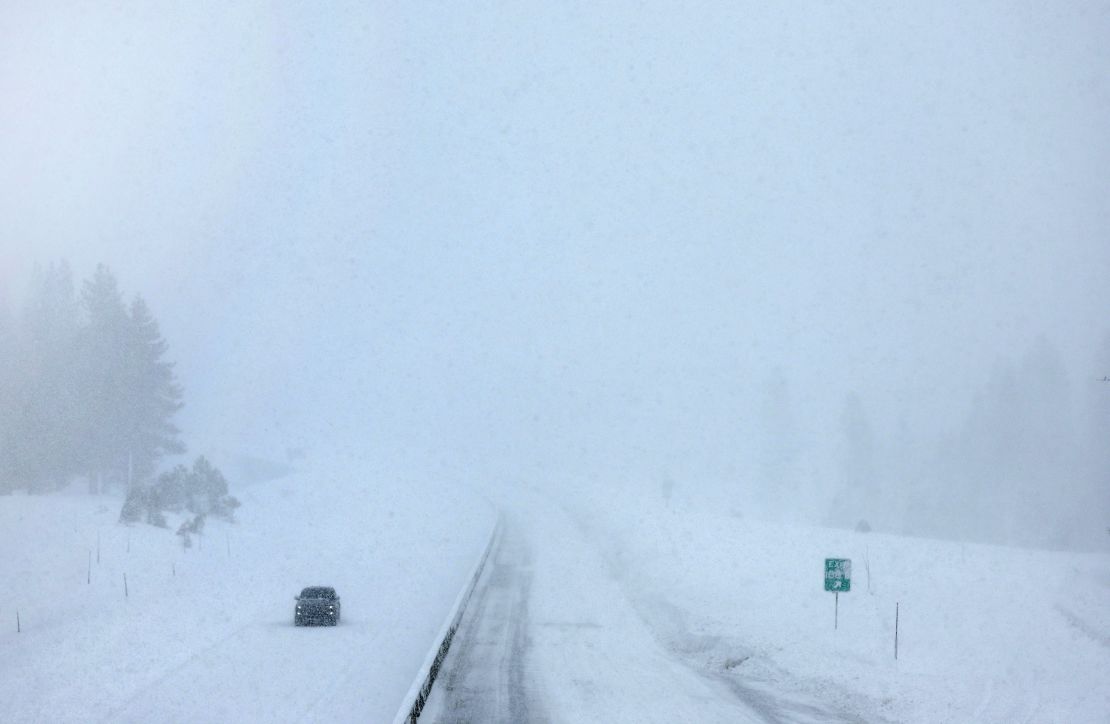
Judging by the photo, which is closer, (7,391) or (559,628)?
(559,628)

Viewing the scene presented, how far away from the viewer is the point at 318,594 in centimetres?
2483

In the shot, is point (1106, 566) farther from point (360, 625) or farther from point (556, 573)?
point (360, 625)

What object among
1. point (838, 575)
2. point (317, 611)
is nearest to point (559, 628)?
point (317, 611)

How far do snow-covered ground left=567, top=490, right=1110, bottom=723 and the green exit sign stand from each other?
1.31 metres

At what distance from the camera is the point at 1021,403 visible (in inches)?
3009

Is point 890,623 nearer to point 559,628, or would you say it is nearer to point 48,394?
point 559,628

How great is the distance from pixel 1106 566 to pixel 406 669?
34.5 metres

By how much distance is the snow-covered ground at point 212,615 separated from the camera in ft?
54.4

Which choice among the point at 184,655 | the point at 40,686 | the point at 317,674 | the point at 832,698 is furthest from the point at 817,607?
the point at 40,686

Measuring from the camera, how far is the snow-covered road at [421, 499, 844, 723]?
1504cm

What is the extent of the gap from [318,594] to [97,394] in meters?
42.3

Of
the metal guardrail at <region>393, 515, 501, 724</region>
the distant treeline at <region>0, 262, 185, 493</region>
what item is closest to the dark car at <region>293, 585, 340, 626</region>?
the metal guardrail at <region>393, 515, 501, 724</region>

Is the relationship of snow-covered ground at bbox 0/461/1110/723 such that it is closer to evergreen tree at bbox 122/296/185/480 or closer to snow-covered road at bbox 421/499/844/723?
snow-covered road at bbox 421/499/844/723

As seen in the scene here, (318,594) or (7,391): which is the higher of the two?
(7,391)
